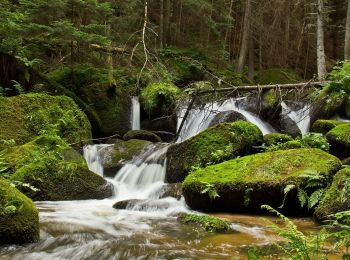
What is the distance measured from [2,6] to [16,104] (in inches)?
140

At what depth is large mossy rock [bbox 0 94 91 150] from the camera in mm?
11102

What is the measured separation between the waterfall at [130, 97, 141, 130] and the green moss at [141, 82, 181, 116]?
15.9 inches

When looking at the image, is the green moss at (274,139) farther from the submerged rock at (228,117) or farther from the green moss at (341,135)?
the submerged rock at (228,117)

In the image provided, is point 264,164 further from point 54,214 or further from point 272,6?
point 272,6

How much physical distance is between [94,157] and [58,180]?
3526mm

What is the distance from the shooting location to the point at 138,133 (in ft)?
47.5

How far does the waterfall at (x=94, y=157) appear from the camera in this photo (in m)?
11.8

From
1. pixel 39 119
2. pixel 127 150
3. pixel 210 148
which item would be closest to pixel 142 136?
pixel 127 150

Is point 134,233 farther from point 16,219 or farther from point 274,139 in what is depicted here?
point 274,139

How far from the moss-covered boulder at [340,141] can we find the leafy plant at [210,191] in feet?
12.5

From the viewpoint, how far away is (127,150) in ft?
40.1

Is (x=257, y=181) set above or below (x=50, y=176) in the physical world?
above

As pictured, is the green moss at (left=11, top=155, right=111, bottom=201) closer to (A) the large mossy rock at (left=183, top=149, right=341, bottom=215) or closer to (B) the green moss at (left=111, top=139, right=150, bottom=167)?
(A) the large mossy rock at (left=183, top=149, right=341, bottom=215)

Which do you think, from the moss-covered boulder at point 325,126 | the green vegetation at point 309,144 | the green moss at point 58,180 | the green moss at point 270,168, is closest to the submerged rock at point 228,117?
the moss-covered boulder at point 325,126
